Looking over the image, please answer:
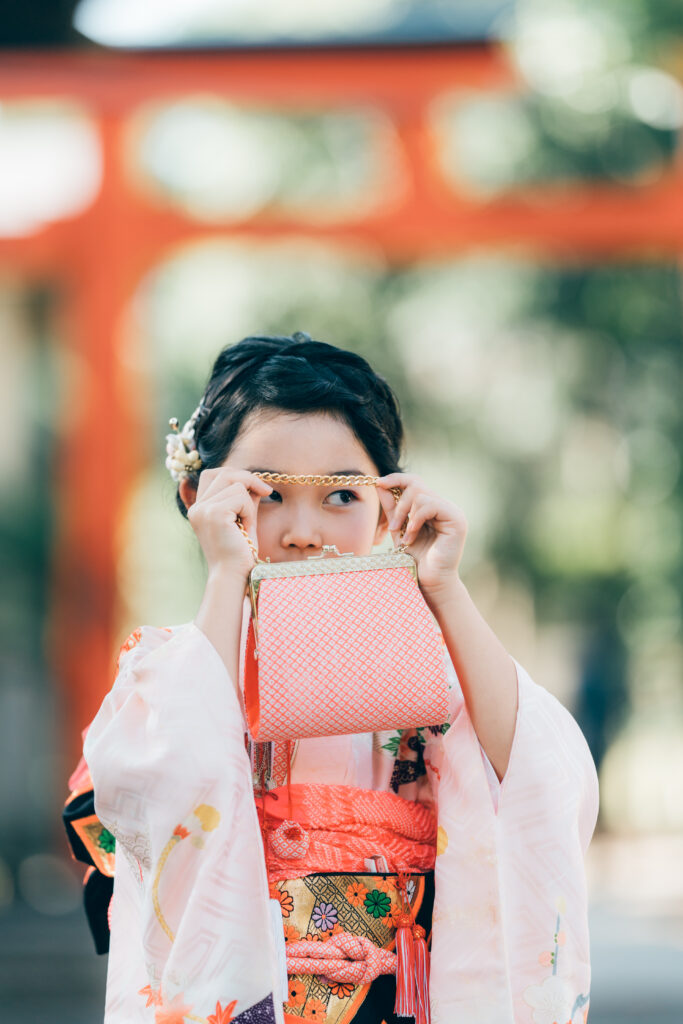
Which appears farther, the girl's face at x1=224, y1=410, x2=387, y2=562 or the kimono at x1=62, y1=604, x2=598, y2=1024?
the girl's face at x1=224, y1=410, x2=387, y2=562

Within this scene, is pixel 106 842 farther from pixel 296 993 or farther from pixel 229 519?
pixel 229 519

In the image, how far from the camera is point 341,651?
128cm

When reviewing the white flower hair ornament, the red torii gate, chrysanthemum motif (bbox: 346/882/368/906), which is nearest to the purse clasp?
the white flower hair ornament

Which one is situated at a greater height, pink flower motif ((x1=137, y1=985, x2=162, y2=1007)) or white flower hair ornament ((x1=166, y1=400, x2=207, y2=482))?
white flower hair ornament ((x1=166, y1=400, x2=207, y2=482))

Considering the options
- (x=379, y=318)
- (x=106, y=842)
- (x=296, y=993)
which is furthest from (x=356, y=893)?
(x=379, y=318)

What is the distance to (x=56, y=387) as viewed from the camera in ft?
18.2

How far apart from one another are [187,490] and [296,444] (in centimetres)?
25

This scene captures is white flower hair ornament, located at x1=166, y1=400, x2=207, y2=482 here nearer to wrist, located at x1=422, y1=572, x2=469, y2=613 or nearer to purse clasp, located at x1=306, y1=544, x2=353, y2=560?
purse clasp, located at x1=306, y1=544, x2=353, y2=560

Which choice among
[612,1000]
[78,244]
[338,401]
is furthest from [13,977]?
[338,401]

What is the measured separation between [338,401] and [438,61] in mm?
2855

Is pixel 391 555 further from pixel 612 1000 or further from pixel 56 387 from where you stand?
pixel 56 387

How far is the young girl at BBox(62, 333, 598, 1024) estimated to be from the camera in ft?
4.13

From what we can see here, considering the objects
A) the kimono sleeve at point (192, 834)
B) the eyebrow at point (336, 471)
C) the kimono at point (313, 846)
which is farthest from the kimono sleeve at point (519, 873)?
the eyebrow at point (336, 471)

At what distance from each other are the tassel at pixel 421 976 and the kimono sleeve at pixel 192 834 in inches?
7.1
